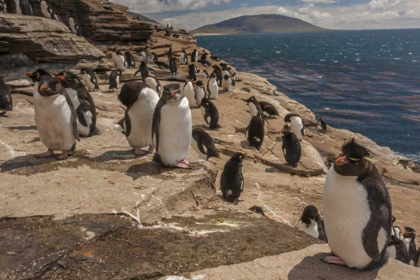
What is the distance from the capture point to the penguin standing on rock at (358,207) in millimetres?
→ 3762

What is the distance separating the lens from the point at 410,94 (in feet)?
128

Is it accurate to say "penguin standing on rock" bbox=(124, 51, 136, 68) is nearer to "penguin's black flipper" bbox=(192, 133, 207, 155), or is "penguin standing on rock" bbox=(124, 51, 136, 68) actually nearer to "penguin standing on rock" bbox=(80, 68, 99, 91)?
"penguin standing on rock" bbox=(80, 68, 99, 91)

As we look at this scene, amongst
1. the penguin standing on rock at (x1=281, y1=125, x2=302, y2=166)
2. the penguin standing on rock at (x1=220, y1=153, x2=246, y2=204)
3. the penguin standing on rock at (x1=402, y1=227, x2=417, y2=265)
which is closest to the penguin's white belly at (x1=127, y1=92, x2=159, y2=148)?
the penguin standing on rock at (x1=220, y1=153, x2=246, y2=204)

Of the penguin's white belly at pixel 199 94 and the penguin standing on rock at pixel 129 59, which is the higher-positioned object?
the penguin standing on rock at pixel 129 59

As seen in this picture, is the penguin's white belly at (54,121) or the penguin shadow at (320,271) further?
the penguin's white belly at (54,121)

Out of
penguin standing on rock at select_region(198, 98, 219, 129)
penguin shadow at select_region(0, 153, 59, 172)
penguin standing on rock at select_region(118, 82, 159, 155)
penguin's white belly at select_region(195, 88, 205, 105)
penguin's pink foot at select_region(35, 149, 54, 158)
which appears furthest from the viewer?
penguin's white belly at select_region(195, 88, 205, 105)

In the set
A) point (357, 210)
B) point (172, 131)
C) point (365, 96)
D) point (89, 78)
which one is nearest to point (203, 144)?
point (172, 131)

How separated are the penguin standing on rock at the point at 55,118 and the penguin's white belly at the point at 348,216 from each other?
4032 millimetres

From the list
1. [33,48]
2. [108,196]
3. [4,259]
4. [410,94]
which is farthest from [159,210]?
[410,94]

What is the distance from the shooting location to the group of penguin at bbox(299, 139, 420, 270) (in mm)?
3768

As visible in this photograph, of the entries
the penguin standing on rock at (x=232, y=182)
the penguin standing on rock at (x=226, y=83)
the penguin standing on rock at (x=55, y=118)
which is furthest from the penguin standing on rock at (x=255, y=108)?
the penguin standing on rock at (x=55, y=118)

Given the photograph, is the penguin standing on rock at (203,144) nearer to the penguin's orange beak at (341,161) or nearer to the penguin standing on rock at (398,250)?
the penguin standing on rock at (398,250)

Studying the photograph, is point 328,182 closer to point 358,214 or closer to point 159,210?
point 358,214

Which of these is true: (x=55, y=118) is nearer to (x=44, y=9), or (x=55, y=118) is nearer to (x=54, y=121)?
(x=54, y=121)
